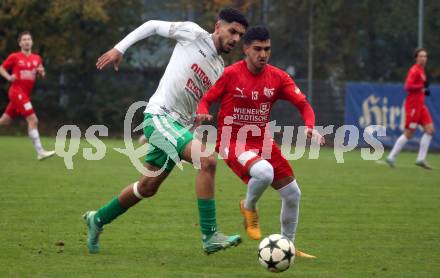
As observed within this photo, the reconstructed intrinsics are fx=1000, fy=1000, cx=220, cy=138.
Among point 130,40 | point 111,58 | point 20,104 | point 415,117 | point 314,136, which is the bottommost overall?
point 415,117

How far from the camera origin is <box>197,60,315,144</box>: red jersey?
8.83 meters

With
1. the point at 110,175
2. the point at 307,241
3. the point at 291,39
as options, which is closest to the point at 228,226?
the point at 307,241

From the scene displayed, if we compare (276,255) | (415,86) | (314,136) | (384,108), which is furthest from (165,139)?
(384,108)

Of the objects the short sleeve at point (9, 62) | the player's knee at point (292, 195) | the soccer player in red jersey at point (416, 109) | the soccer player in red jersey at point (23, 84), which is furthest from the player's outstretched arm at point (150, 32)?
the soccer player in red jersey at point (416, 109)

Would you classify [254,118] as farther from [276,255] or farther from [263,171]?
[276,255]

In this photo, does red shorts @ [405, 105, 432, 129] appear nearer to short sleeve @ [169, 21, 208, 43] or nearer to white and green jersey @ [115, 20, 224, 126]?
white and green jersey @ [115, 20, 224, 126]

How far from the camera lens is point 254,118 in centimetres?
890

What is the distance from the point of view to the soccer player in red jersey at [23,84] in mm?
18828

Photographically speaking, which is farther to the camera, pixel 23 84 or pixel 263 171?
pixel 23 84

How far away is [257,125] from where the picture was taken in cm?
891

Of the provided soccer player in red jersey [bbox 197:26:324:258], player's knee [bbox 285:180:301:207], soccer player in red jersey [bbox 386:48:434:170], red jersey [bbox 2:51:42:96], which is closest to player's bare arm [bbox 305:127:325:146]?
soccer player in red jersey [bbox 197:26:324:258]

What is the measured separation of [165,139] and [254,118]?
1.00 metres

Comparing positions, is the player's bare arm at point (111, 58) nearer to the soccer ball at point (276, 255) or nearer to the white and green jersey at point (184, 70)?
the white and green jersey at point (184, 70)

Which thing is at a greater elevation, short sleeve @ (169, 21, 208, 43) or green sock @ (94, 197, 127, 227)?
short sleeve @ (169, 21, 208, 43)
